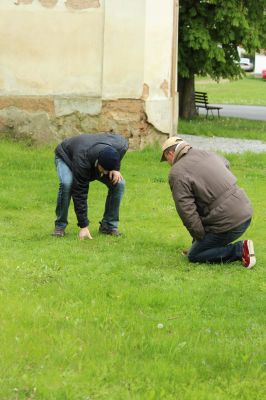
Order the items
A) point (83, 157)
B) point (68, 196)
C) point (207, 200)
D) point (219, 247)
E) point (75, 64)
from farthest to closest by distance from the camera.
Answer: point (75, 64) → point (68, 196) → point (83, 157) → point (219, 247) → point (207, 200)

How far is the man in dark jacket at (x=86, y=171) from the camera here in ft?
26.3

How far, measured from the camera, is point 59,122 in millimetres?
14859

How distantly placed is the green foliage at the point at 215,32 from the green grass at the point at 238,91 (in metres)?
8.18

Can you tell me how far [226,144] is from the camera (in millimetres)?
17578

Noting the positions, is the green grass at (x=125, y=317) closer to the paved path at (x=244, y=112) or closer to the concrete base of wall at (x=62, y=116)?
the concrete base of wall at (x=62, y=116)

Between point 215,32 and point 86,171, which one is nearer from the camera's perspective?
point 86,171

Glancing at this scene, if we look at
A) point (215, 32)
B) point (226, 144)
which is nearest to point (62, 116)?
point (226, 144)

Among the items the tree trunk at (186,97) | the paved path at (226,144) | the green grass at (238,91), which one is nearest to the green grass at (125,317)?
the paved path at (226,144)

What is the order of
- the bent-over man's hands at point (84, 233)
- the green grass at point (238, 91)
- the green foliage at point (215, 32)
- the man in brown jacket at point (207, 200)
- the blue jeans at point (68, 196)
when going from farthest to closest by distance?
the green grass at point (238, 91)
the green foliage at point (215, 32)
the bent-over man's hands at point (84, 233)
the blue jeans at point (68, 196)
the man in brown jacket at point (207, 200)

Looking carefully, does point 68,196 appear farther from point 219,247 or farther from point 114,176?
Result: point 219,247

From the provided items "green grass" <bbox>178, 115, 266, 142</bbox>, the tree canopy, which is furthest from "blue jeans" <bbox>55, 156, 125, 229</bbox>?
the tree canopy

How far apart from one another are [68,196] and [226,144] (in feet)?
30.9

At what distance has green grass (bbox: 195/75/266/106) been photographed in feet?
123

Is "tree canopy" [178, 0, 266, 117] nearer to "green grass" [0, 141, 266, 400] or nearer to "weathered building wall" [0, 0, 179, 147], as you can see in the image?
"weathered building wall" [0, 0, 179, 147]
